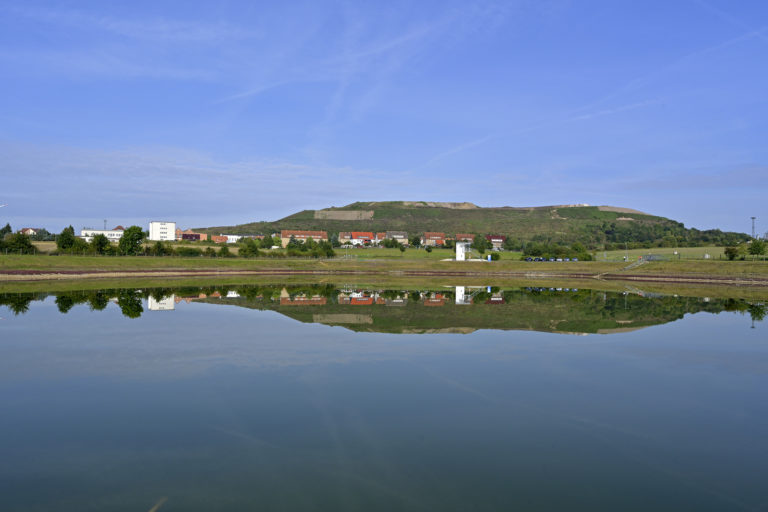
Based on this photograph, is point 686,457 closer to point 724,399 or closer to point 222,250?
point 724,399

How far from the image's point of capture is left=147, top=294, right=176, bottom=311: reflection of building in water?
31.5 meters

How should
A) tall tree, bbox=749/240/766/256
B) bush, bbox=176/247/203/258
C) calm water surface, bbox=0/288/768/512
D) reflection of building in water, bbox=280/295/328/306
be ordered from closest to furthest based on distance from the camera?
calm water surface, bbox=0/288/768/512, reflection of building in water, bbox=280/295/328/306, tall tree, bbox=749/240/766/256, bush, bbox=176/247/203/258

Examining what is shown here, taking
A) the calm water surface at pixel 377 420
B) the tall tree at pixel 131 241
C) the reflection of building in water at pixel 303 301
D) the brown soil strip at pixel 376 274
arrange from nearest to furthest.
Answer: the calm water surface at pixel 377 420 → the reflection of building in water at pixel 303 301 → the brown soil strip at pixel 376 274 → the tall tree at pixel 131 241

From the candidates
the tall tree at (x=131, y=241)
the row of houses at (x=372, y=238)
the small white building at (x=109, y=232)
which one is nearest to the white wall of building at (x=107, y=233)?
the small white building at (x=109, y=232)

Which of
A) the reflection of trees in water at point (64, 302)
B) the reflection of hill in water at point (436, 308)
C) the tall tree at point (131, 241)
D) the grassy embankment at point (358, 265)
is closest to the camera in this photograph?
the reflection of hill in water at point (436, 308)

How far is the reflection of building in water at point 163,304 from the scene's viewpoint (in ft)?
103

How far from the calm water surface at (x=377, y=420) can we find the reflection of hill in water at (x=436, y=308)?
3.30m

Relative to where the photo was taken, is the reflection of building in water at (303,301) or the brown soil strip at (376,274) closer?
the reflection of building in water at (303,301)

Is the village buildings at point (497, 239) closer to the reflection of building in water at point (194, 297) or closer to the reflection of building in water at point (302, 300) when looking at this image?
the reflection of building in water at point (302, 300)

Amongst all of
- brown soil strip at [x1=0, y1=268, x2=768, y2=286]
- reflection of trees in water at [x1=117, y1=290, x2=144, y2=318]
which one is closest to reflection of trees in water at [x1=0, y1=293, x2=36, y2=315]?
reflection of trees in water at [x1=117, y1=290, x2=144, y2=318]

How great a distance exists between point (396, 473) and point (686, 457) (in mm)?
5091

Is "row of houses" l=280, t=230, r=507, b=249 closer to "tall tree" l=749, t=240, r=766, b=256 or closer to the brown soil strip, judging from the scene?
the brown soil strip

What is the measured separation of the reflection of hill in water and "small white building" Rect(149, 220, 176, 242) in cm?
13297

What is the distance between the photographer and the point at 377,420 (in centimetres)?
1100
